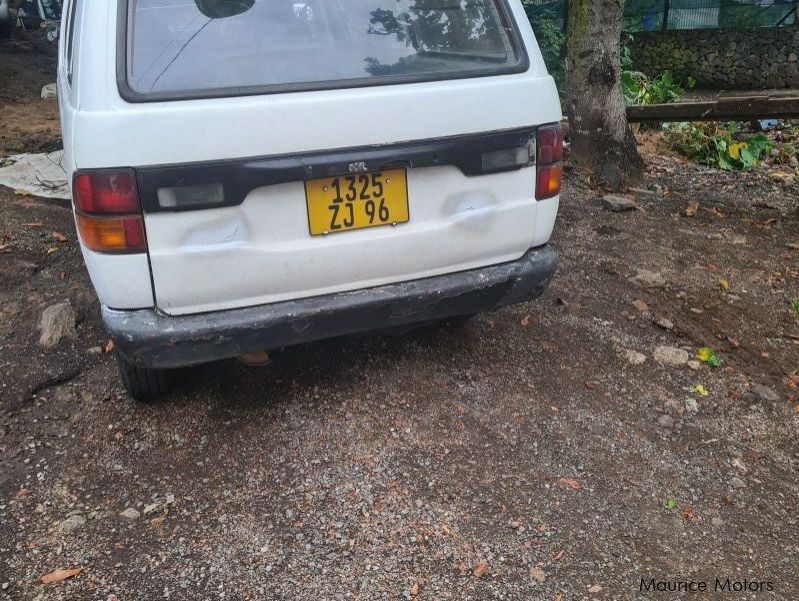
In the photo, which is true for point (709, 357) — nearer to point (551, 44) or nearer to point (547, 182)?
point (547, 182)

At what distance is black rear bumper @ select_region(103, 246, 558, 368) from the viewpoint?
2.34m

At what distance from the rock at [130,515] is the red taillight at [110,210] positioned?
92 cm

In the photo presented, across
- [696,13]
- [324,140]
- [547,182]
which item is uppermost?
[324,140]

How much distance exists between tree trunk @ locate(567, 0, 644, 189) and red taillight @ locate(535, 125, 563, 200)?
3159 mm

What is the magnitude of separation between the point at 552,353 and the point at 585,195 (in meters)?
2.58

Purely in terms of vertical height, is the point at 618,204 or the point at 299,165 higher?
the point at 299,165

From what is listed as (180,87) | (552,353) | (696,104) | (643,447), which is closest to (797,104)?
(696,104)

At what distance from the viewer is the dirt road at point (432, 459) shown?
220 cm

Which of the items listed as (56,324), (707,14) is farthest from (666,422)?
(707,14)

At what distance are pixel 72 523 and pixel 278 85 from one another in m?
1.65

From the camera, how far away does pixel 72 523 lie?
2406 millimetres

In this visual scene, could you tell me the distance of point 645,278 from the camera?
4.16 metres

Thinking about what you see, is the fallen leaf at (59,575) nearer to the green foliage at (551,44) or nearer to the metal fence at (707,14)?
the green foliage at (551,44)

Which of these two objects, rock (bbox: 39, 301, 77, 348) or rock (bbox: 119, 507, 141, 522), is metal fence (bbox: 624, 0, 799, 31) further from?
rock (bbox: 119, 507, 141, 522)
